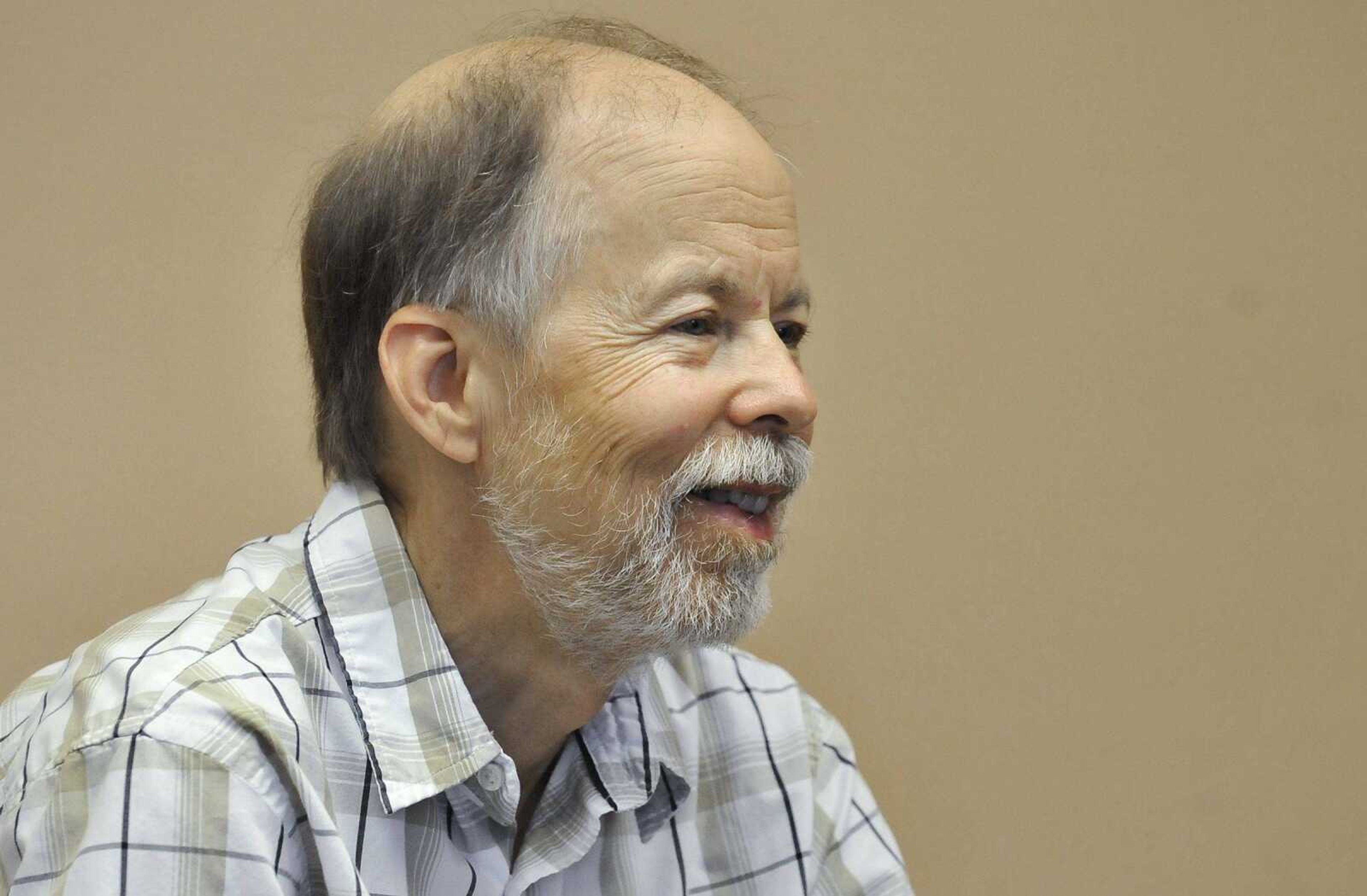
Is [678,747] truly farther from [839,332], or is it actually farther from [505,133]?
[839,332]

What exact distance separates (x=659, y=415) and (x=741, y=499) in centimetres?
11

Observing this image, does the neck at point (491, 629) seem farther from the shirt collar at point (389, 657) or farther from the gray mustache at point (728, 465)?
the gray mustache at point (728, 465)

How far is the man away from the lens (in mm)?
1192

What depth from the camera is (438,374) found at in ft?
4.24

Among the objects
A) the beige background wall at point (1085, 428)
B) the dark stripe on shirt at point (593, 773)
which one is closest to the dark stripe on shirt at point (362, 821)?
the dark stripe on shirt at point (593, 773)

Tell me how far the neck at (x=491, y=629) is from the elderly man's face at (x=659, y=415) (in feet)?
0.12

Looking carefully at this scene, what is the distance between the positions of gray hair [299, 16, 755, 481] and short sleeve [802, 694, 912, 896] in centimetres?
54

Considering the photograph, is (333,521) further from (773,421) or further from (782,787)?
(782,787)

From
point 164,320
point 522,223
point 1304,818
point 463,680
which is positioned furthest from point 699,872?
point 1304,818

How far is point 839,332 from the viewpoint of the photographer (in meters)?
2.01

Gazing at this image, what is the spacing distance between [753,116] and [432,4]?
491 millimetres

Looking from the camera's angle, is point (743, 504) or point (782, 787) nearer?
point (743, 504)

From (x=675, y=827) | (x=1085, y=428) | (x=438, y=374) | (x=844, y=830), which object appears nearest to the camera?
(x=438, y=374)

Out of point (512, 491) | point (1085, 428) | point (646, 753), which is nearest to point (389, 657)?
point (512, 491)
